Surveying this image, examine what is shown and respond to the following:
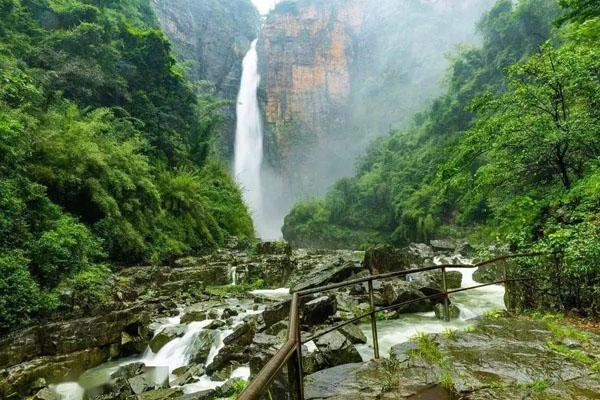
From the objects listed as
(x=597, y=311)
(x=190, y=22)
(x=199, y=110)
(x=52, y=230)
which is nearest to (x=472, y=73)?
(x=199, y=110)

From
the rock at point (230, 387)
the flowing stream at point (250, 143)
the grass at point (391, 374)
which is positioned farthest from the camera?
the flowing stream at point (250, 143)

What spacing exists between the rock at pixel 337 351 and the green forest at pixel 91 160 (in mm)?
6244

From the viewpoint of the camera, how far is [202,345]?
749 centimetres

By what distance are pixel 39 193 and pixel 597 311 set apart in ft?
40.9

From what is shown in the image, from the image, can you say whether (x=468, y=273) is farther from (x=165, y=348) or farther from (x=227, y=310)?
(x=165, y=348)

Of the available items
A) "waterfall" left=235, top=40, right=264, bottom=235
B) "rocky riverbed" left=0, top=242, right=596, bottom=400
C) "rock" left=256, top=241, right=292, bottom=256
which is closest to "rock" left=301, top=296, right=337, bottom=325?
"rocky riverbed" left=0, top=242, right=596, bottom=400

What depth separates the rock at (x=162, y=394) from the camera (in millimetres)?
5527

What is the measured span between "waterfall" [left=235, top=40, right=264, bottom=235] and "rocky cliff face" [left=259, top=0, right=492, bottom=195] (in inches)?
127

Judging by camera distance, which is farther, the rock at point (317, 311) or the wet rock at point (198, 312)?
the wet rock at point (198, 312)

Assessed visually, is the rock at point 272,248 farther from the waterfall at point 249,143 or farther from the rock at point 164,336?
the waterfall at point 249,143

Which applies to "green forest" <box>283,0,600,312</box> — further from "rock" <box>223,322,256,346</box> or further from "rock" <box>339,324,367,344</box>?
"rock" <box>223,322,256,346</box>

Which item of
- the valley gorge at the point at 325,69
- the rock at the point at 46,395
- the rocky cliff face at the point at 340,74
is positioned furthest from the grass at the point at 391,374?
the rocky cliff face at the point at 340,74

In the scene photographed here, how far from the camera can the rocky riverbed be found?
5816 millimetres

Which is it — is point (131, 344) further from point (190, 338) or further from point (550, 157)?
point (550, 157)
